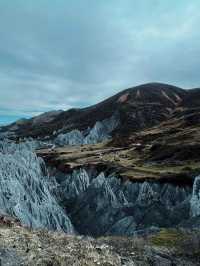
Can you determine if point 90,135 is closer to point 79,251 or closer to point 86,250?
point 86,250

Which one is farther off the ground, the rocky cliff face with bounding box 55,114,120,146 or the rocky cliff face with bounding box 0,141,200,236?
the rocky cliff face with bounding box 55,114,120,146

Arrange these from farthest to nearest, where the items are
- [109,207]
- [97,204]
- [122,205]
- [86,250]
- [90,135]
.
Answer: [90,135], [97,204], [109,207], [122,205], [86,250]

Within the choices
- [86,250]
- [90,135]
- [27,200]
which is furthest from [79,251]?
[90,135]

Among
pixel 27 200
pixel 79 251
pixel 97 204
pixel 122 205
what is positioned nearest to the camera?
pixel 79 251

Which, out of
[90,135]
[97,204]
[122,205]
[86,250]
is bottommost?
[97,204]

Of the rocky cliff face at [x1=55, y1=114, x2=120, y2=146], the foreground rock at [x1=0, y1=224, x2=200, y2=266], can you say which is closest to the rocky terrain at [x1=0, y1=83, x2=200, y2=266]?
the foreground rock at [x1=0, y1=224, x2=200, y2=266]

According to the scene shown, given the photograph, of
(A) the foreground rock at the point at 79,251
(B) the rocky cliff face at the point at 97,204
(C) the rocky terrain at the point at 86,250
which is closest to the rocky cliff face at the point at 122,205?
(B) the rocky cliff face at the point at 97,204

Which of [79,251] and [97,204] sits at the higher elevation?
[79,251]

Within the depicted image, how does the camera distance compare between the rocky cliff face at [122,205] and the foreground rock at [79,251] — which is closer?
the foreground rock at [79,251]

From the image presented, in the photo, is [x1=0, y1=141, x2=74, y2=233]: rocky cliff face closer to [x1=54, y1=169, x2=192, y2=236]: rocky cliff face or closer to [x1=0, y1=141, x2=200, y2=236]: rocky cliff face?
[x1=0, y1=141, x2=200, y2=236]: rocky cliff face

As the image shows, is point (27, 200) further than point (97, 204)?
No

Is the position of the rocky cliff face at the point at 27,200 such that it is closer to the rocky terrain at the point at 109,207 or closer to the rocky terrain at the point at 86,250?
the rocky terrain at the point at 109,207

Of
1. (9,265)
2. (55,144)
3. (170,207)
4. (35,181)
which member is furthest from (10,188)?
(55,144)
